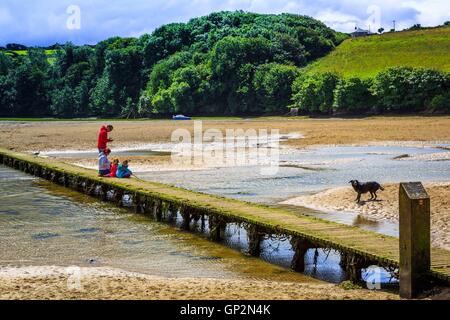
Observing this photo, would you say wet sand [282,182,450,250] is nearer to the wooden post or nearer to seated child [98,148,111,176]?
the wooden post

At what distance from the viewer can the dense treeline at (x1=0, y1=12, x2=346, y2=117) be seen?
11744 cm

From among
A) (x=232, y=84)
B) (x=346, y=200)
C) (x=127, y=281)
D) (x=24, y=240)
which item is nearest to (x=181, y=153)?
(x=346, y=200)

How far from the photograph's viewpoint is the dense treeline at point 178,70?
385 feet

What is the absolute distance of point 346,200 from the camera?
21.4 m

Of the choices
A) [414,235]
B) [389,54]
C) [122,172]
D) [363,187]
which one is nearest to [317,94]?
[389,54]

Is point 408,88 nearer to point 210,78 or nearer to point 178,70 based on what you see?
point 210,78

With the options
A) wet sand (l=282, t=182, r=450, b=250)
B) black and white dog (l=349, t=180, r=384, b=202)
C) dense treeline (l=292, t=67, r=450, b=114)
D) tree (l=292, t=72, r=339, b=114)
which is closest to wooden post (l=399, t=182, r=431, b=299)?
wet sand (l=282, t=182, r=450, b=250)

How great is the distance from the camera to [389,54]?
109812 mm

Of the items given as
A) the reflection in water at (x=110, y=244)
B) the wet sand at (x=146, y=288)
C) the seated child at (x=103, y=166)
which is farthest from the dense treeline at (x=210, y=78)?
the wet sand at (x=146, y=288)

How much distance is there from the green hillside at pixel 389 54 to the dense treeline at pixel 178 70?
22.4 feet

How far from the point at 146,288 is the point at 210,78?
110 metres

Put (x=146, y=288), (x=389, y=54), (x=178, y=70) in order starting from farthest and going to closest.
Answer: (x=178, y=70) < (x=389, y=54) < (x=146, y=288)

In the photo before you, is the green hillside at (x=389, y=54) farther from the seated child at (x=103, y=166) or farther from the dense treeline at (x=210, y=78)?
the seated child at (x=103, y=166)
